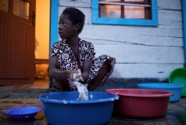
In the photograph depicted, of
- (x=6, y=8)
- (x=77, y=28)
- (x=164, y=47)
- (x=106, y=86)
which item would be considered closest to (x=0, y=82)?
(x=6, y=8)

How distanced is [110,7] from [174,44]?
1047 millimetres

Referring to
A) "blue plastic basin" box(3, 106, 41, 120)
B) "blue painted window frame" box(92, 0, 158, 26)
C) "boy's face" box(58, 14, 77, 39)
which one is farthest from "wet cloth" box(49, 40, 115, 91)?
"blue painted window frame" box(92, 0, 158, 26)

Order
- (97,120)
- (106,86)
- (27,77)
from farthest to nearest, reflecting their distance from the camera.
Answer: (27,77)
(106,86)
(97,120)

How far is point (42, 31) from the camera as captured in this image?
20.0ft

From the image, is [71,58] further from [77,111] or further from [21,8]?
[21,8]

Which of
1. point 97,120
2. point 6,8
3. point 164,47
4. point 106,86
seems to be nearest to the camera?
point 97,120

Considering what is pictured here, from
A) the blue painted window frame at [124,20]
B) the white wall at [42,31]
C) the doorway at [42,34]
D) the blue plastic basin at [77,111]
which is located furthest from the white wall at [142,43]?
the white wall at [42,31]

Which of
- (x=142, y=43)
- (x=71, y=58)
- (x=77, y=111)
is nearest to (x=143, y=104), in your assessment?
(x=77, y=111)

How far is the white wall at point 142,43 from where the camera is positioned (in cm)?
282

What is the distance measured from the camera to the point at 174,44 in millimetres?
2988

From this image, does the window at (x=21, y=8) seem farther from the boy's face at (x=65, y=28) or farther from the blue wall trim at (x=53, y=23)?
the boy's face at (x=65, y=28)

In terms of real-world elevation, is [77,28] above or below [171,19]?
below

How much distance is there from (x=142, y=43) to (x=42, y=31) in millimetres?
3872

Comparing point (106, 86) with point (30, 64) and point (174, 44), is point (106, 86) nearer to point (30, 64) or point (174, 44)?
point (174, 44)
